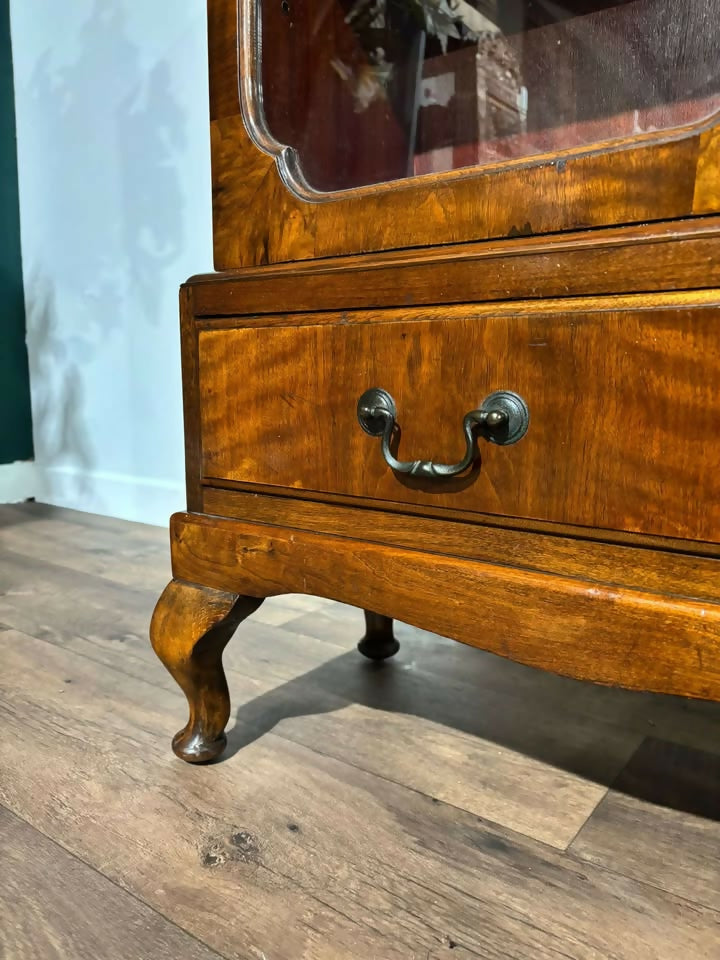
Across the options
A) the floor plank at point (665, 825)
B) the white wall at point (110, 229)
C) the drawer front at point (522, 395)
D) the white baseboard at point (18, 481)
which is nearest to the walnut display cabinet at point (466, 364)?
the drawer front at point (522, 395)

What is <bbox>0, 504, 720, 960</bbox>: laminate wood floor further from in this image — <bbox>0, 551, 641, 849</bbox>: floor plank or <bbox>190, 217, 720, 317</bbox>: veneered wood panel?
<bbox>190, 217, 720, 317</bbox>: veneered wood panel

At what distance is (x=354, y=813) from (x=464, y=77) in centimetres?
80

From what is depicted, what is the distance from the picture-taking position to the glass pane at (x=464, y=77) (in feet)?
1.94

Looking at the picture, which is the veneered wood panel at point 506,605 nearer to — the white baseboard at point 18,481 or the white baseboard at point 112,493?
the white baseboard at point 112,493

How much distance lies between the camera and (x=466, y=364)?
0.46m

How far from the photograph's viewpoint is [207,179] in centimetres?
153

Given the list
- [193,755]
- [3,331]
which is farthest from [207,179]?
[193,755]

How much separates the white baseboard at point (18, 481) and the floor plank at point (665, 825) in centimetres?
186

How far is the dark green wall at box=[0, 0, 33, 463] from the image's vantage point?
194 centimetres

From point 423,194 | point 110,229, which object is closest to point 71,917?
point 423,194

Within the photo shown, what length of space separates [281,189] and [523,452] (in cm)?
29

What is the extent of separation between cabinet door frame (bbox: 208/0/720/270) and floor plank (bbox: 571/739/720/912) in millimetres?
472

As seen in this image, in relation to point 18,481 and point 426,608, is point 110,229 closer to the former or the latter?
point 18,481

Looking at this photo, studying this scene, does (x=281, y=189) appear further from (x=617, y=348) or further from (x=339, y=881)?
(x=339, y=881)
